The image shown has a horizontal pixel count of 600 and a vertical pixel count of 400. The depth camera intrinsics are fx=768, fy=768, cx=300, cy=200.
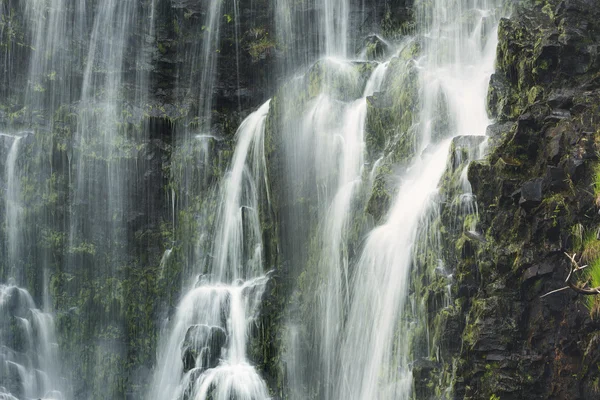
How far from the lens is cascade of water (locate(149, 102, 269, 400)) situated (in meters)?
17.6

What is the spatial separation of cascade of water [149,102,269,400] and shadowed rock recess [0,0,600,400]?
0.21ft

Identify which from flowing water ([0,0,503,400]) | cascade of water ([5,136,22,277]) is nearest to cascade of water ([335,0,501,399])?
flowing water ([0,0,503,400])

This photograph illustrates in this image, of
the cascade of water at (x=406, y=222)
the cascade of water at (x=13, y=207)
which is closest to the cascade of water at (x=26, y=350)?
the cascade of water at (x=13, y=207)

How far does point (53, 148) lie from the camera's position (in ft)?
75.4

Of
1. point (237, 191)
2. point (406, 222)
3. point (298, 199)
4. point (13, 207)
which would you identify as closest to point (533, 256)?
point (406, 222)

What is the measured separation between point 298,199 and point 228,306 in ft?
10.4

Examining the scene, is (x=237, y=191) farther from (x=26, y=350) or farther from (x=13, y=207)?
(x=26, y=350)

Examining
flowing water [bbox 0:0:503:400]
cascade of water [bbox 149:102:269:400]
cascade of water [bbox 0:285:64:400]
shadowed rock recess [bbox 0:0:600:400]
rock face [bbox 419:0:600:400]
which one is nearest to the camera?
rock face [bbox 419:0:600:400]

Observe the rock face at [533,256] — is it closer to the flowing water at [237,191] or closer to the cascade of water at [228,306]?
the flowing water at [237,191]

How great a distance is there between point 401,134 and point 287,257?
175 inches

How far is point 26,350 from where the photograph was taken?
21.4m

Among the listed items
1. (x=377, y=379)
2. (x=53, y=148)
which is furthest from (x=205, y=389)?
(x=53, y=148)

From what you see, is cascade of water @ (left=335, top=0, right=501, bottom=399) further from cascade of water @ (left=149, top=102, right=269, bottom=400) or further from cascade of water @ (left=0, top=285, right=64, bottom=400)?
cascade of water @ (left=0, top=285, right=64, bottom=400)

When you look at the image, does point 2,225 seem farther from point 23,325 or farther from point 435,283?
point 435,283
